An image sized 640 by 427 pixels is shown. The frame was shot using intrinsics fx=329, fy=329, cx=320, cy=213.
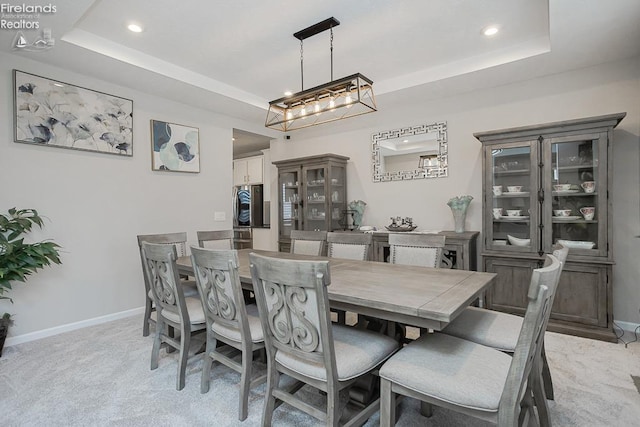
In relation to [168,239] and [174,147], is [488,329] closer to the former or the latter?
[168,239]

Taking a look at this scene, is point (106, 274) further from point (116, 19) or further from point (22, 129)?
point (116, 19)

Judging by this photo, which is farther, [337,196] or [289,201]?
[289,201]

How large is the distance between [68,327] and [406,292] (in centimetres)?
344

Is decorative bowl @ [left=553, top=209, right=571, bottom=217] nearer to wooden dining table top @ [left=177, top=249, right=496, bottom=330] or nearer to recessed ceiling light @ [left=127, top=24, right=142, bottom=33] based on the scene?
wooden dining table top @ [left=177, top=249, right=496, bottom=330]

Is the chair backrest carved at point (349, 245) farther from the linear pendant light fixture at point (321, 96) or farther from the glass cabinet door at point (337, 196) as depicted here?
the glass cabinet door at point (337, 196)

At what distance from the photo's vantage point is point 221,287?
189 centimetres

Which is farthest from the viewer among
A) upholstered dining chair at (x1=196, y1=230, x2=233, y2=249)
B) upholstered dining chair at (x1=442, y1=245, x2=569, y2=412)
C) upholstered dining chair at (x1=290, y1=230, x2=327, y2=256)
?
upholstered dining chair at (x1=196, y1=230, x2=233, y2=249)

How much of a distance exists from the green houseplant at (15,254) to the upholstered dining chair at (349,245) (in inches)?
96.0

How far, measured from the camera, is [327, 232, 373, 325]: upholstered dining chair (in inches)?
118

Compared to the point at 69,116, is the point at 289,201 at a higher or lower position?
lower

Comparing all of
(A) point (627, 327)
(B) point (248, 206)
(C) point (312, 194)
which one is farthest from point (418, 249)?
(B) point (248, 206)

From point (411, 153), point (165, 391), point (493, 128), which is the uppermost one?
point (493, 128)

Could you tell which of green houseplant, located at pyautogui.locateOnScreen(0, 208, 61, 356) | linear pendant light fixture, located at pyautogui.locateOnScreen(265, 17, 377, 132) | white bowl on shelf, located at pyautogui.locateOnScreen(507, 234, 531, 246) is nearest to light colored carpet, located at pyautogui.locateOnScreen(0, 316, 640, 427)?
green houseplant, located at pyautogui.locateOnScreen(0, 208, 61, 356)

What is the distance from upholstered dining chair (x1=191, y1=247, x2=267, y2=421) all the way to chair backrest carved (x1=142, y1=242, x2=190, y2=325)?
0.20 metres
